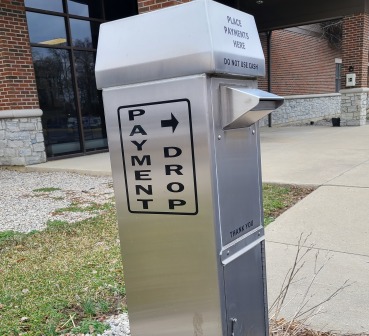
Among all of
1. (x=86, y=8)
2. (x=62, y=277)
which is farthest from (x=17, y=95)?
(x=62, y=277)

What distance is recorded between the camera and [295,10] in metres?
12.9

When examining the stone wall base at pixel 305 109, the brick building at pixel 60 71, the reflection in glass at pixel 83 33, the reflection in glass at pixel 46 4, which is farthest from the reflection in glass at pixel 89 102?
the stone wall base at pixel 305 109

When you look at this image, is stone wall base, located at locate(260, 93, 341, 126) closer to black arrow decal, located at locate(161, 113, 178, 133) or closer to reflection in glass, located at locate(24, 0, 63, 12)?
reflection in glass, located at locate(24, 0, 63, 12)

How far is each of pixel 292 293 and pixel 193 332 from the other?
1389mm

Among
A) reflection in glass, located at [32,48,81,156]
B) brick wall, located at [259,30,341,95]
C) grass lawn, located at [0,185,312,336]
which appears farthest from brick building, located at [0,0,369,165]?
grass lawn, located at [0,185,312,336]

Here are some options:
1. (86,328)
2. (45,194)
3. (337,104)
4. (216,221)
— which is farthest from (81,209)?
(337,104)

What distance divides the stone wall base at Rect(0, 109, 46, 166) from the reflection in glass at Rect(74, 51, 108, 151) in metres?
1.48

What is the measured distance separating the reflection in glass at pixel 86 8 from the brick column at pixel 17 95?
4.73ft

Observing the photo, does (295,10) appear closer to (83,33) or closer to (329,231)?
(83,33)

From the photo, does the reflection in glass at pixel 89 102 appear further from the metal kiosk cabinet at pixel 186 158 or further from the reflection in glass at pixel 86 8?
the metal kiosk cabinet at pixel 186 158

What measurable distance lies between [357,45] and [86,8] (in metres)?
8.45

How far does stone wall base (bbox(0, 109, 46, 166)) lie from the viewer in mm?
8508

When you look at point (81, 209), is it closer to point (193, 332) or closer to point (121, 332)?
point (121, 332)

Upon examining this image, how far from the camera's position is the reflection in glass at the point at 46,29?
905cm
